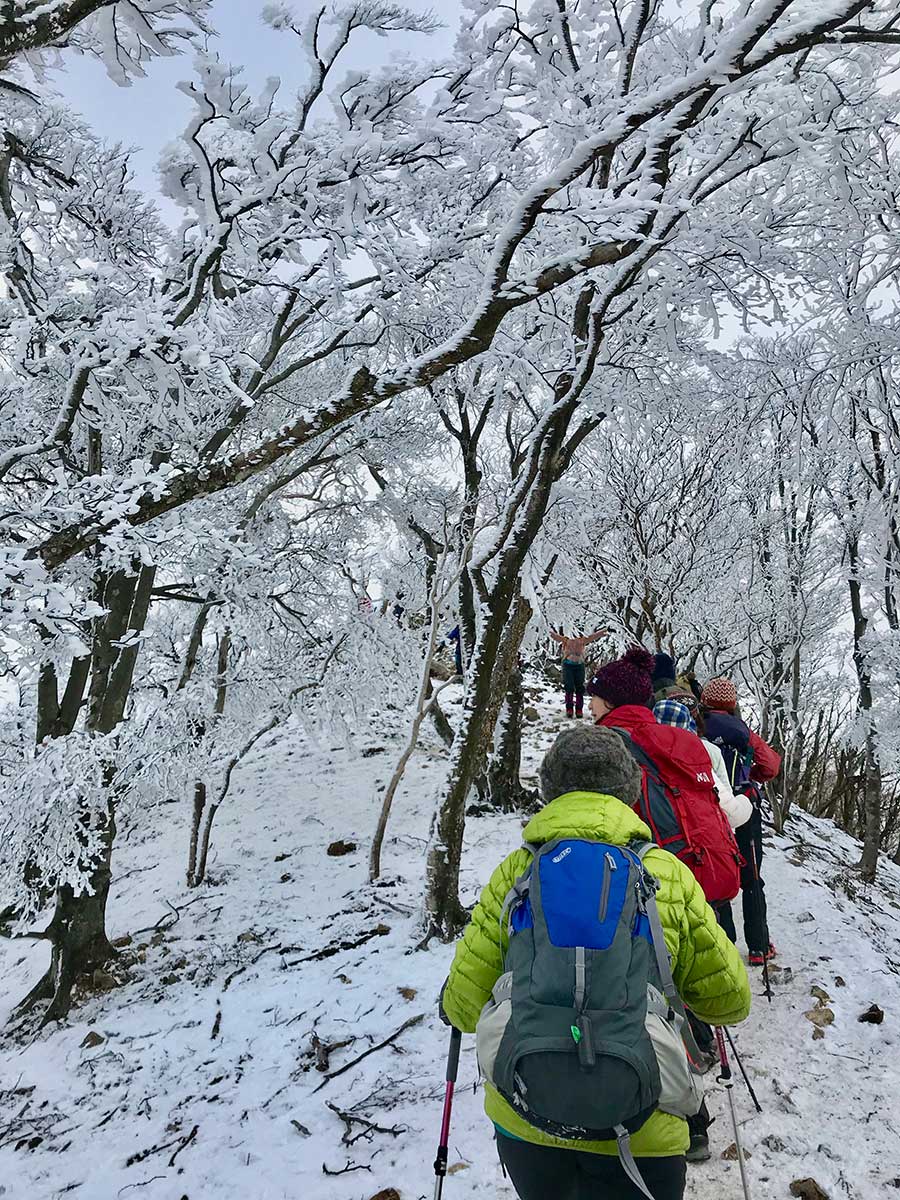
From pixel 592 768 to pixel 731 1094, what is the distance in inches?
65.1

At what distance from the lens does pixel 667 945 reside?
170 centimetres

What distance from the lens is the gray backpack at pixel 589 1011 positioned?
148cm

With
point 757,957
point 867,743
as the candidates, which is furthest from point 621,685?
point 867,743

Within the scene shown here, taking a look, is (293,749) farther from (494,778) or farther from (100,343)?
(100,343)

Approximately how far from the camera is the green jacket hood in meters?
1.75

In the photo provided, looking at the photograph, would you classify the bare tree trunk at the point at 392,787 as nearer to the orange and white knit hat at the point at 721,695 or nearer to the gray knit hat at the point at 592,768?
the orange and white knit hat at the point at 721,695

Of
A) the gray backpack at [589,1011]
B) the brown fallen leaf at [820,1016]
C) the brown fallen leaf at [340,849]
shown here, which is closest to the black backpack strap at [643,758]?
the gray backpack at [589,1011]

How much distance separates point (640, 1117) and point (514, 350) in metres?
4.64

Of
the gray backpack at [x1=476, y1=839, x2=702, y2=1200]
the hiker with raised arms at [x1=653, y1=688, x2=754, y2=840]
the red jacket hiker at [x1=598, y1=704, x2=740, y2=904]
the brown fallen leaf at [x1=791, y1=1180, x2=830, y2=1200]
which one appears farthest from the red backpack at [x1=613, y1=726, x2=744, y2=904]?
the brown fallen leaf at [x1=791, y1=1180, x2=830, y2=1200]

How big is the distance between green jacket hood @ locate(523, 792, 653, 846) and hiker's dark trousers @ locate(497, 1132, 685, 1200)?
76 centimetres

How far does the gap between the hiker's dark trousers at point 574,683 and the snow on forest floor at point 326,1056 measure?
5.64 metres

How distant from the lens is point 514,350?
493 centimetres

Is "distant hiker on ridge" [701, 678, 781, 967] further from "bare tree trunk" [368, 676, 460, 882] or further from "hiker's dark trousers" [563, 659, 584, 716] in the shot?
"hiker's dark trousers" [563, 659, 584, 716]

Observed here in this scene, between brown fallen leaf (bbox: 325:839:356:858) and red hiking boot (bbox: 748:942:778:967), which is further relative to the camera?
brown fallen leaf (bbox: 325:839:356:858)
